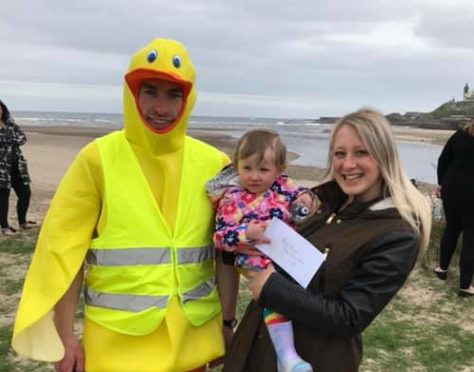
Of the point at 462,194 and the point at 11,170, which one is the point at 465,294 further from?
the point at 11,170

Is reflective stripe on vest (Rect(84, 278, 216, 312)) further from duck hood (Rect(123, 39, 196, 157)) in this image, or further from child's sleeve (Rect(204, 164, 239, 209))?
duck hood (Rect(123, 39, 196, 157))

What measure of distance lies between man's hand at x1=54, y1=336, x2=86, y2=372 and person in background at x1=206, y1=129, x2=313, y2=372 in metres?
0.64

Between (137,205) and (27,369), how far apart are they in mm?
2857

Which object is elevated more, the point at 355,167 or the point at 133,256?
the point at 355,167

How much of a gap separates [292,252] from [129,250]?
23.1 inches

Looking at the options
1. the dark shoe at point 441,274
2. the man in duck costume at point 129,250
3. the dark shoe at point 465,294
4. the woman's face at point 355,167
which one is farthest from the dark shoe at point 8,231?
the woman's face at point 355,167

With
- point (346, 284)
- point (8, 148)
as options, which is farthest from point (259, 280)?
point (8, 148)

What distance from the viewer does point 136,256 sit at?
2.19 m

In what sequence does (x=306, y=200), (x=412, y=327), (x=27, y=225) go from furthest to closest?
(x=27, y=225) → (x=412, y=327) → (x=306, y=200)

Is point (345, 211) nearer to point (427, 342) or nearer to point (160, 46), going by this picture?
point (160, 46)

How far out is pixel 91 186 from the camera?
2.20m

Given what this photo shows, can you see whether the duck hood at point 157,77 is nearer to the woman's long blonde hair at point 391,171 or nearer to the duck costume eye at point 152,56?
the duck costume eye at point 152,56

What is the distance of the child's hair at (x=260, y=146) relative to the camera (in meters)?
2.52

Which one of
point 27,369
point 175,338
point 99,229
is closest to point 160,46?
point 99,229
